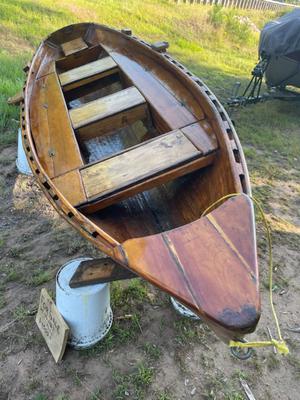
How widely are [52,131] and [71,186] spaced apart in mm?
790

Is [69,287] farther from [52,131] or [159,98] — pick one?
[159,98]

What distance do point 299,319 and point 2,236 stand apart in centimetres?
261

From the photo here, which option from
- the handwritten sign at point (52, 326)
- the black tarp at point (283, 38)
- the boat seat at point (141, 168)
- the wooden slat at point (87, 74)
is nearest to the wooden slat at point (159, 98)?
the wooden slat at point (87, 74)

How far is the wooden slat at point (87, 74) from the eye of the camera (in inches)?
150

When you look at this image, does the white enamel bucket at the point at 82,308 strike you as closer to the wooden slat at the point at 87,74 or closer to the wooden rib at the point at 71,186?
the wooden rib at the point at 71,186

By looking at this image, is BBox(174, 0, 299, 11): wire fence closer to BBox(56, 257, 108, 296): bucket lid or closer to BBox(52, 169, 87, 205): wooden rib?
BBox(52, 169, 87, 205): wooden rib

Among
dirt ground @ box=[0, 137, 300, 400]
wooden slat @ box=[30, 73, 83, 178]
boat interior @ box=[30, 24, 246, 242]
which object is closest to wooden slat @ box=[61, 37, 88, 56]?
boat interior @ box=[30, 24, 246, 242]

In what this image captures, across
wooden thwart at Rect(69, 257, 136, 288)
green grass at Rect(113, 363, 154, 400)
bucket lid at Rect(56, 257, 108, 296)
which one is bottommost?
green grass at Rect(113, 363, 154, 400)

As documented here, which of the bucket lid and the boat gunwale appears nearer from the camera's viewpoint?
the boat gunwale

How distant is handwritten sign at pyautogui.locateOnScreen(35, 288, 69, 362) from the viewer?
92.0 inches

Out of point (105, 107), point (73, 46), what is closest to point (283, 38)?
point (73, 46)

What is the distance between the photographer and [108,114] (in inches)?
120

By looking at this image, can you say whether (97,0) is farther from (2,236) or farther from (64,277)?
(64,277)

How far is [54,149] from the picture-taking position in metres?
2.74
